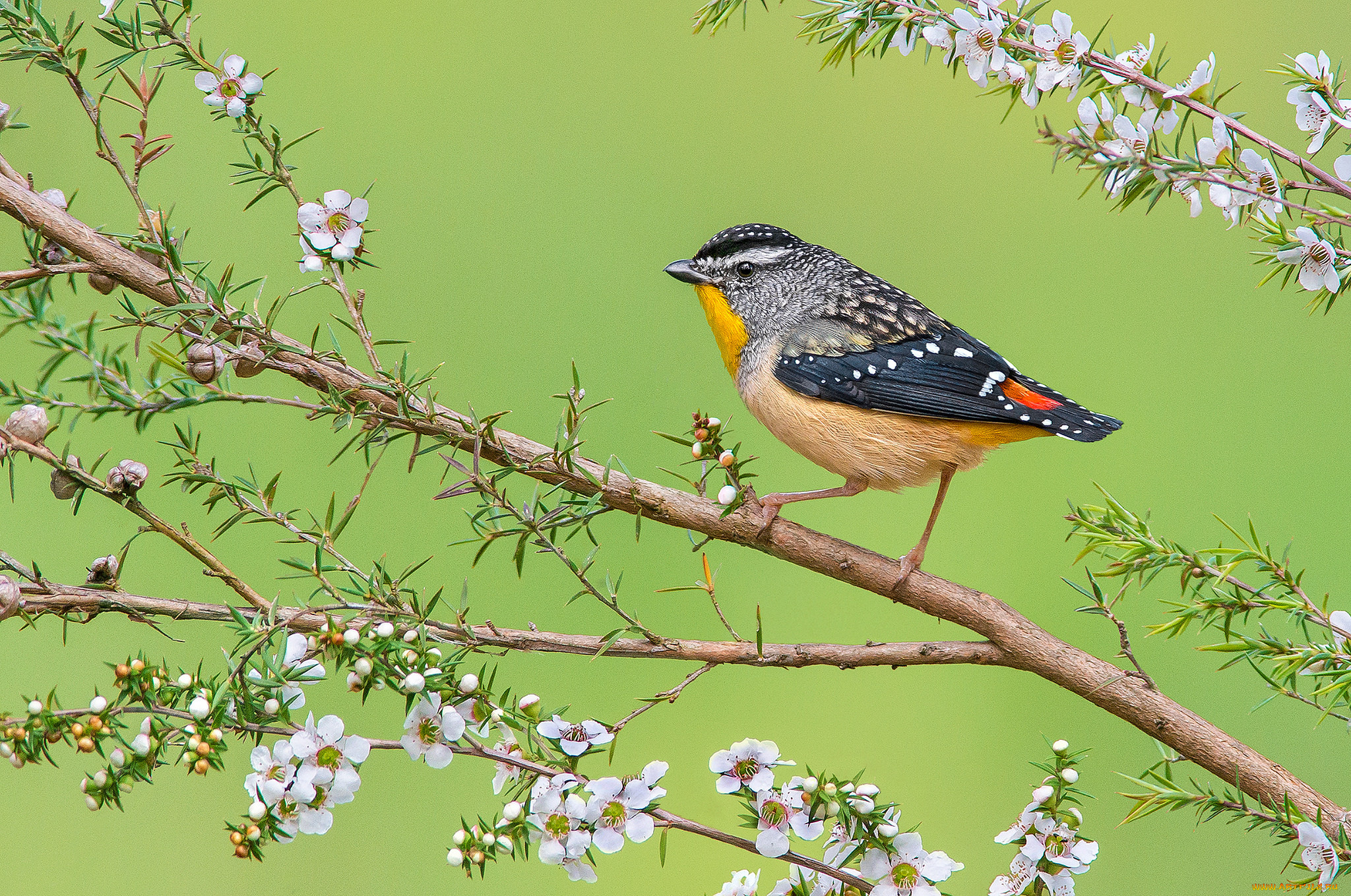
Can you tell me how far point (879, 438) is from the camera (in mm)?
1495

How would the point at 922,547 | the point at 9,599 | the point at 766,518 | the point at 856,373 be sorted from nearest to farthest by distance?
the point at 9,599 < the point at 766,518 < the point at 922,547 < the point at 856,373

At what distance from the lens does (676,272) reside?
1.63m

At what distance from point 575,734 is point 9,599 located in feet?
1.58

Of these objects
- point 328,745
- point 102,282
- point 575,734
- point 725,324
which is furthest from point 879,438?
point 102,282

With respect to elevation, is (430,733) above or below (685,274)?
below

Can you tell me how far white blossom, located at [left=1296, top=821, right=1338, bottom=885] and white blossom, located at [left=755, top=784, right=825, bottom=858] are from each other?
399 mm

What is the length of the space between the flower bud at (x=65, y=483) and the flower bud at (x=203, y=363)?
0.12 meters

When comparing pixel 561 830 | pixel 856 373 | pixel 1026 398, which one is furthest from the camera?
pixel 856 373

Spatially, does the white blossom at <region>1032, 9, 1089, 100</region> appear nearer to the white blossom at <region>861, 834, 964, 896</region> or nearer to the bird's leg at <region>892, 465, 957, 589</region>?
the bird's leg at <region>892, 465, 957, 589</region>

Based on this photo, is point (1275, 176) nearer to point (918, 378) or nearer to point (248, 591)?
point (918, 378)

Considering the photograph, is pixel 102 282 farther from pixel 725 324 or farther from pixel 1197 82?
pixel 1197 82

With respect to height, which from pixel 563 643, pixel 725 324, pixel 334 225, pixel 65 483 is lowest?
pixel 563 643

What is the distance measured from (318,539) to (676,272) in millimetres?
857

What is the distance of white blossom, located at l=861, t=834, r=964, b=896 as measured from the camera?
933mm
